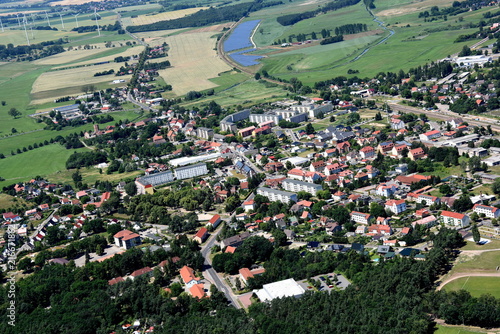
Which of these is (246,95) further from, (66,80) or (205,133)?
(66,80)

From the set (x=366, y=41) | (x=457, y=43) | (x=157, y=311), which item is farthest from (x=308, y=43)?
(x=157, y=311)

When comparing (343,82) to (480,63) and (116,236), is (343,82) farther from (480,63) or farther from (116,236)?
(116,236)

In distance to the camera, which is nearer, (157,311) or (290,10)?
(157,311)

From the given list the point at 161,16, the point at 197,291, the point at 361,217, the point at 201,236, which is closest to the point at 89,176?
the point at 201,236

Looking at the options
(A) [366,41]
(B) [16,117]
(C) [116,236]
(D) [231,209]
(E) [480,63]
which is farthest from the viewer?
(A) [366,41]

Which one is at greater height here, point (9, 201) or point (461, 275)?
point (9, 201)

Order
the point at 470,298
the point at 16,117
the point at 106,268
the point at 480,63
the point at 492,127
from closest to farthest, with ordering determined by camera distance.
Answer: the point at 470,298
the point at 106,268
the point at 492,127
the point at 480,63
the point at 16,117

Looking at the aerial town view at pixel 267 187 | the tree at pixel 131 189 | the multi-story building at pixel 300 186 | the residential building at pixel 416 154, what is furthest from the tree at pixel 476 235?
the tree at pixel 131 189

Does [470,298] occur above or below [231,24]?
Result: below
